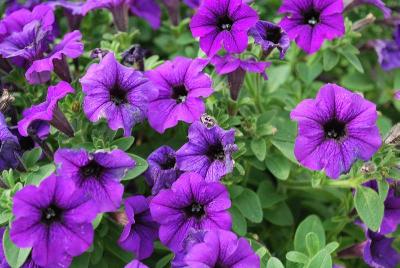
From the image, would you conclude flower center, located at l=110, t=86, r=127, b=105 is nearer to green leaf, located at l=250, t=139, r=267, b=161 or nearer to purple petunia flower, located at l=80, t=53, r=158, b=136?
purple petunia flower, located at l=80, t=53, r=158, b=136

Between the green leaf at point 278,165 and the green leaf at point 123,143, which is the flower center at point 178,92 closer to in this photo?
the green leaf at point 123,143

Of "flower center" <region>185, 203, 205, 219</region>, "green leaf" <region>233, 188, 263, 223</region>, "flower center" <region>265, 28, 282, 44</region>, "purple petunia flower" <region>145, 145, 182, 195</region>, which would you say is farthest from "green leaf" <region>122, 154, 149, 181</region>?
"flower center" <region>265, 28, 282, 44</region>

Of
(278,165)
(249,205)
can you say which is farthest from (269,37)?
(249,205)

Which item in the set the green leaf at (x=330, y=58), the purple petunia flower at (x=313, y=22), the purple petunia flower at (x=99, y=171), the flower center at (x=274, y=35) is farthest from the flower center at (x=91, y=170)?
the green leaf at (x=330, y=58)

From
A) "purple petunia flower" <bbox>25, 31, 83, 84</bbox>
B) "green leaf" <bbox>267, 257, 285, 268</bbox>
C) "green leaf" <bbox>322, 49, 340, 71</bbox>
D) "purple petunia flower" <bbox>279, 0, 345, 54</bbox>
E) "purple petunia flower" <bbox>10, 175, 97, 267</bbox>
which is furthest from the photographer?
"green leaf" <bbox>322, 49, 340, 71</bbox>

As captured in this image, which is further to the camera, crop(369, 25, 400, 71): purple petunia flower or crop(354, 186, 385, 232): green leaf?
crop(369, 25, 400, 71): purple petunia flower
